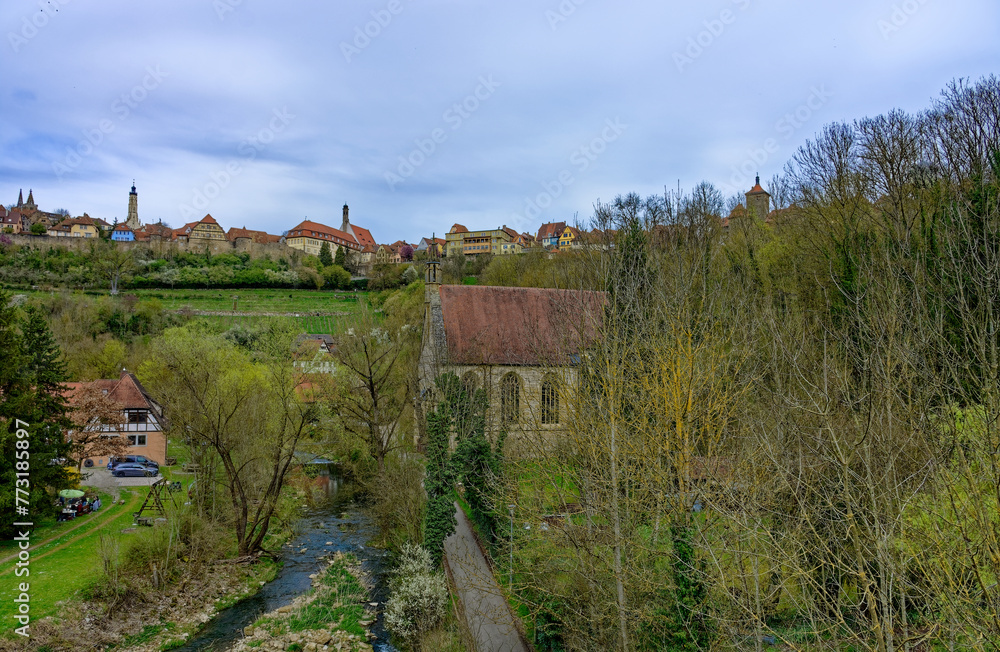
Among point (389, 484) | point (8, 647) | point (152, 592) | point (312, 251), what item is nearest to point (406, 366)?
point (389, 484)

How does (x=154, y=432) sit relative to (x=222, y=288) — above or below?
below

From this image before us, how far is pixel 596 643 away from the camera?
10266mm

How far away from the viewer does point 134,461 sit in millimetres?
31719

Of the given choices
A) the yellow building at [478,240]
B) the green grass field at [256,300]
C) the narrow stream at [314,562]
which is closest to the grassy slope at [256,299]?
the green grass field at [256,300]

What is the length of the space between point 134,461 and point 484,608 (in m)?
24.9

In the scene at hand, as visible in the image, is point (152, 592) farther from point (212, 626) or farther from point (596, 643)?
point (596, 643)

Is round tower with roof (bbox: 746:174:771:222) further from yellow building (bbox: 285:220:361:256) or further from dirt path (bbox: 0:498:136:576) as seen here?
yellow building (bbox: 285:220:361:256)

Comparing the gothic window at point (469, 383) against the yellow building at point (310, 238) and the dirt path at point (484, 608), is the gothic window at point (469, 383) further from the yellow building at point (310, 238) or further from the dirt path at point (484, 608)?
the yellow building at point (310, 238)

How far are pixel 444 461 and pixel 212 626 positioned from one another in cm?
816

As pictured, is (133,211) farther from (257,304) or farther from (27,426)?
(27,426)

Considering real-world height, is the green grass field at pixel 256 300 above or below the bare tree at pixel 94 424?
above

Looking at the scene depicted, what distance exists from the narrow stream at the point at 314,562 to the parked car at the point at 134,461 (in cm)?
849

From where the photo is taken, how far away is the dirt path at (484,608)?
13445 millimetres

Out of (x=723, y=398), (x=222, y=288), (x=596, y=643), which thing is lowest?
(x=596, y=643)
